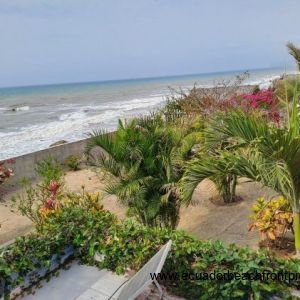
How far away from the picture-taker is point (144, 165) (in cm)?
508

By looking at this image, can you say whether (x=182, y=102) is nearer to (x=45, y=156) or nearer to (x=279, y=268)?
(x=45, y=156)

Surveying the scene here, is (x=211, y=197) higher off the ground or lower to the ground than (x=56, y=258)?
lower

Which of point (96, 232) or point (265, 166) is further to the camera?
point (96, 232)

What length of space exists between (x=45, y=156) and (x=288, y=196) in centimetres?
826

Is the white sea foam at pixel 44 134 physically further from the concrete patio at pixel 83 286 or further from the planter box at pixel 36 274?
the concrete patio at pixel 83 286

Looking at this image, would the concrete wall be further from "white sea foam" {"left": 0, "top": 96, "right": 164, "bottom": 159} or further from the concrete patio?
the concrete patio

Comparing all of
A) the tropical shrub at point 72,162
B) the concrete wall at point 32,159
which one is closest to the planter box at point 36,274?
the concrete wall at point 32,159

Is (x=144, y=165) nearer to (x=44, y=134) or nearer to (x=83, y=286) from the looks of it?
(x=83, y=286)

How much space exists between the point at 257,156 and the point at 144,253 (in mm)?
1406

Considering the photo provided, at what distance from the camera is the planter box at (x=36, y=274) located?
10.8ft

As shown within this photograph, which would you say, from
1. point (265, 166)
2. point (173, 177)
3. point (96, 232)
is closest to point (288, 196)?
point (265, 166)

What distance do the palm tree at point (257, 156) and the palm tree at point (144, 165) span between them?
112 cm

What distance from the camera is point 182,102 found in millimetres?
11492

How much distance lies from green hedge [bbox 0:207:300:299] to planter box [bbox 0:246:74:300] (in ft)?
0.19
